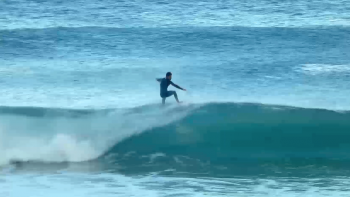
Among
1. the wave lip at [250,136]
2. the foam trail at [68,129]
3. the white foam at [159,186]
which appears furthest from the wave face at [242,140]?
the white foam at [159,186]

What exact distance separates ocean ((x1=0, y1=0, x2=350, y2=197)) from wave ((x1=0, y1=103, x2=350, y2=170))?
31mm

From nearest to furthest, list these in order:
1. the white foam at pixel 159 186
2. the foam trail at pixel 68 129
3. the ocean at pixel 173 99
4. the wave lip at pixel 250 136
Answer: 1. the white foam at pixel 159 186
2. the ocean at pixel 173 99
3. the foam trail at pixel 68 129
4. the wave lip at pixel 250 136

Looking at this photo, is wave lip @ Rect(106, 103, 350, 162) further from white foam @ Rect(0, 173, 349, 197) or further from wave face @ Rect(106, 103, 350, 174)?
white foam @ Rect(0, 173, 349, 197)

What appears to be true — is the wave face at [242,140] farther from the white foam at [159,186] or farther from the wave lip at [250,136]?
the white foam at [159,186]

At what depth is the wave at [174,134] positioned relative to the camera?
14.8 m

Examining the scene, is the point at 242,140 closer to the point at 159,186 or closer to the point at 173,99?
the point at 173,99

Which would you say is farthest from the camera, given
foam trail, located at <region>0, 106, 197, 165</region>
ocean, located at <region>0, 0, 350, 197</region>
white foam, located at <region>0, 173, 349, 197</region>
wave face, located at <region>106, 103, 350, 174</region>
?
wave face, located at <region>106, 103, 350, 174</region>

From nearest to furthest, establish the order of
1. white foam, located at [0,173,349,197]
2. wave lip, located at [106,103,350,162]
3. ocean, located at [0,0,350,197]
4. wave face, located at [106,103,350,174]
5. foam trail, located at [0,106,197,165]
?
white foam, located at [0,173,349,197] → ocean, located at [0,0,350,197] → foam trail, located at [0,106,197,165] → wave face, located at [106,103,350,174] → wave lip, located at [106,103,350,162]

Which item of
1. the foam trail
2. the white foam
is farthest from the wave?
the white foam

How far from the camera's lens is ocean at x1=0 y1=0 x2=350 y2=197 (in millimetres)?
13539

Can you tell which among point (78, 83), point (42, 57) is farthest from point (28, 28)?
point (78, 83)

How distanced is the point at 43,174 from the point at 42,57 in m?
10.8

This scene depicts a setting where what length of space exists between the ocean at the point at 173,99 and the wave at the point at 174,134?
31 mm

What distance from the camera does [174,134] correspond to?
1582 cm
